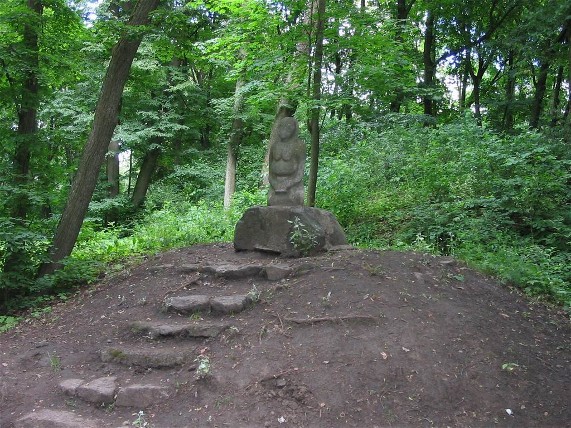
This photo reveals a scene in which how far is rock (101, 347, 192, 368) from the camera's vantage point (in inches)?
185

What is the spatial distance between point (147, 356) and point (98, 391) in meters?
0.58

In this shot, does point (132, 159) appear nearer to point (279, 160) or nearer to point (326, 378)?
point (279, 160)

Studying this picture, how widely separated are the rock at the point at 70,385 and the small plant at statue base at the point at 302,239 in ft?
10.7

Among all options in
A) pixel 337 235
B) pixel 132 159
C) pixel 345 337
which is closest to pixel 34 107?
Result: pixel 337 235

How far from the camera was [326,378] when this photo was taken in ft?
13.3

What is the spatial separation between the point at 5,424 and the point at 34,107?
615cm

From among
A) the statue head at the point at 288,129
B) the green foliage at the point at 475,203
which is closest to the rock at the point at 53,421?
the statue head at the point at 288,129

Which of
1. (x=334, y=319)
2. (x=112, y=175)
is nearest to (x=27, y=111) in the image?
(x=334, y=319)

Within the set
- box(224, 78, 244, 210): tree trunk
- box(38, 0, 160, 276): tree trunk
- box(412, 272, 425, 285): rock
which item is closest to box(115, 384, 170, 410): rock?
box(412, 272, 425, 285): rock

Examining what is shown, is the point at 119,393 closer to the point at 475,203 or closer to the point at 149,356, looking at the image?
the point at 149,356

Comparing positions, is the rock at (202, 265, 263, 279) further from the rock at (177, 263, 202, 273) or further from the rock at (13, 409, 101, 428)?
the rock at (13, 409, 101, 428)

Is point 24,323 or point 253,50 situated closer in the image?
point 24,323

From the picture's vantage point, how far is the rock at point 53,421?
13.0 ft

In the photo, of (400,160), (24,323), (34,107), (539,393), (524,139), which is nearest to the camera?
(539,393)
